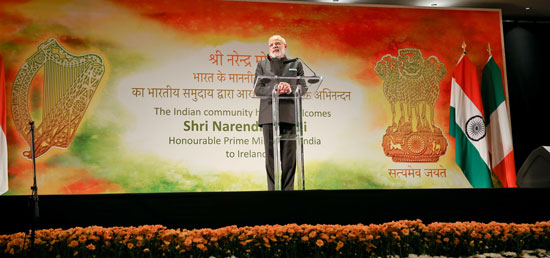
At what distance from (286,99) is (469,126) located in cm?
321

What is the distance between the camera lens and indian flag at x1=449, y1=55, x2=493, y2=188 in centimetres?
616

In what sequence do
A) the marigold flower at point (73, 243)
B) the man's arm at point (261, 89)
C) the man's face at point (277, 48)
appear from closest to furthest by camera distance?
1. the marigold flower at point (73, 243)
2. the man's arm at point (261, 89)
3. the man's face at point (277, 48)

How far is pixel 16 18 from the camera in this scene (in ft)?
18.7

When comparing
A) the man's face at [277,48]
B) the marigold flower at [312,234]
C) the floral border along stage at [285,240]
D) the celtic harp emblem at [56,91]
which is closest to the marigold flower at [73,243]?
the floral border along stage at [285,240]

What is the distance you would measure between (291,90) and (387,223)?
1.34 m

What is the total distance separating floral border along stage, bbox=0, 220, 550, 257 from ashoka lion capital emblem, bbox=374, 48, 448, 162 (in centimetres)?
336

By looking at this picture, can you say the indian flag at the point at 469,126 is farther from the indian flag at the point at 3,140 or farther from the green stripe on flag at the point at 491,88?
the indian flag at the point at 3,140

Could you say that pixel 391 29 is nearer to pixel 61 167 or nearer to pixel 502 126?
pixel 502 126

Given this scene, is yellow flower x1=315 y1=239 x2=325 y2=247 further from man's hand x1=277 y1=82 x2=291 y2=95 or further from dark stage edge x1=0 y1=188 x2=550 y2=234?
man's hand x1=277 y1=82 x2=291 y2=95

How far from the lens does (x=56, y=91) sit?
5684 mm

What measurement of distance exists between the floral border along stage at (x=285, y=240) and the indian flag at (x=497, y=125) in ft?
11.7

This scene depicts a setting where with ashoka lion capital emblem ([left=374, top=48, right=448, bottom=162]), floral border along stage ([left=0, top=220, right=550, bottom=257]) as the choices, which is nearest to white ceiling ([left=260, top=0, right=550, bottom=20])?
ashoka lion capital emblem ([left=374, top=48, right=448, bottom=162])

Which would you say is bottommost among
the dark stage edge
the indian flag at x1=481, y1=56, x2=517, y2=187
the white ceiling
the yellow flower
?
the yellow flower

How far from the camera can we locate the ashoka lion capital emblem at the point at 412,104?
6.24 metres
